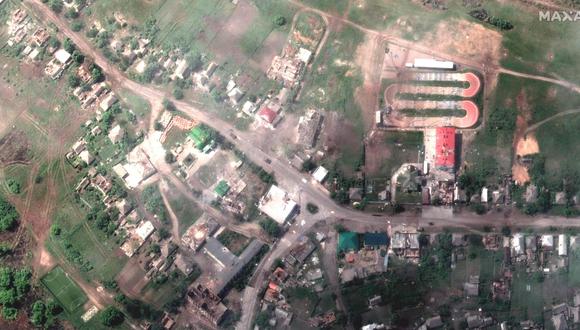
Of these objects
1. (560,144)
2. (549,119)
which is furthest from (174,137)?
(560,144)

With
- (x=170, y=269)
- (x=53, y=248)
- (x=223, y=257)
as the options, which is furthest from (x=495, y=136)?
(x=53, y=248)

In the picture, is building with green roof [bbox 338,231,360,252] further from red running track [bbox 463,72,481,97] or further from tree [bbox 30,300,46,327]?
tree [bbox 30,300,46,327]

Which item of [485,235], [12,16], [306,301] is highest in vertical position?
[12,16]

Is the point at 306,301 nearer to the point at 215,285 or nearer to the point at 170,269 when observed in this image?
the point at 215,285

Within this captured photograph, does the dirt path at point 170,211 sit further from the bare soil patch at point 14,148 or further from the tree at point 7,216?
the tree at point 7,216

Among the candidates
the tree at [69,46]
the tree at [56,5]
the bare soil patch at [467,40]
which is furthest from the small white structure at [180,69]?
the bare soil patch at [467,40]

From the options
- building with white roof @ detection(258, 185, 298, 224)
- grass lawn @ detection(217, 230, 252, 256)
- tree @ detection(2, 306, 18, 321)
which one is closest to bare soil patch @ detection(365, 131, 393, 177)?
building with white roof @ detection(258, 185, 298, 224)

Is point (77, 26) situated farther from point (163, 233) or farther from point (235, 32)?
point (163, 233)
